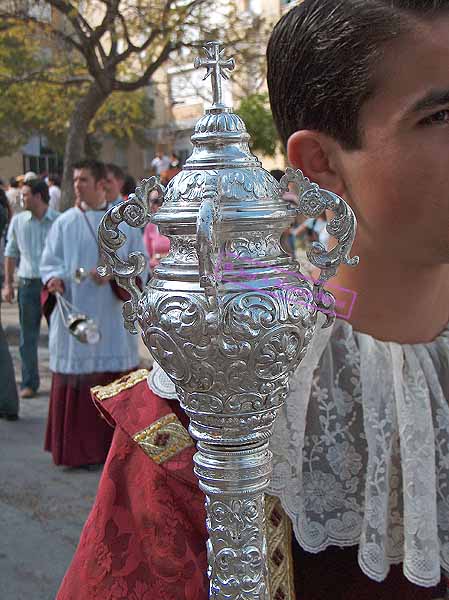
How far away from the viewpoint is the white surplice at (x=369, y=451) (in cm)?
118

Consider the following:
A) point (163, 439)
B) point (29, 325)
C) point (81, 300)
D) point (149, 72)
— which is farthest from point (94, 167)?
point (149, 72)

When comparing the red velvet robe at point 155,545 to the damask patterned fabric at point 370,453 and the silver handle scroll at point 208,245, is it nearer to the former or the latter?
the damask patterned fabric at point 370,453

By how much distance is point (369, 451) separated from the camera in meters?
1.23

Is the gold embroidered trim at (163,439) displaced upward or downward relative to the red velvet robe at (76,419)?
upward

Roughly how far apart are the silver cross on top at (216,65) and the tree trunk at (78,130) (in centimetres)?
821

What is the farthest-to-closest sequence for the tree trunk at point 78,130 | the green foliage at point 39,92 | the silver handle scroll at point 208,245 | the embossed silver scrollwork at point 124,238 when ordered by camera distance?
1. the green foliage at point 39,92
2. the tree trunk at point 78,130
3. the embossed silver scrollwork at point 124,238
4. the silver handle scroll at point 208,245

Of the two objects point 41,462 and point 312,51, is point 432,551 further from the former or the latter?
point 41,462

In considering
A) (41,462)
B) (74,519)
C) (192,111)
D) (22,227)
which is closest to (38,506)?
(74,519)

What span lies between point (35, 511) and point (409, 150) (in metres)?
3.53

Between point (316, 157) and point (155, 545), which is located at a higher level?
point (316, 157)

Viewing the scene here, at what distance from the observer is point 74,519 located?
406cm

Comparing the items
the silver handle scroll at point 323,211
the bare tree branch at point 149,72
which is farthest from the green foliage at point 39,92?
the silver handle scroll at point 323,211

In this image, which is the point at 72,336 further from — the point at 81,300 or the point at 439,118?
the point at 439,118

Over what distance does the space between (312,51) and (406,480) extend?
0.64 metres
